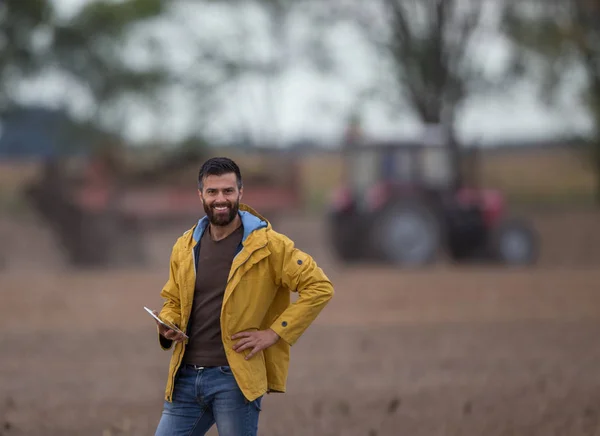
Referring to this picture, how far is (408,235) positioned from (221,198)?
689 inches

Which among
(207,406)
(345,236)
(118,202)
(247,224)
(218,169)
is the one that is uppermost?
(218,169)

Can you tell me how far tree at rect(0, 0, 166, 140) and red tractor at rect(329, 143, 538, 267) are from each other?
7.72 meters

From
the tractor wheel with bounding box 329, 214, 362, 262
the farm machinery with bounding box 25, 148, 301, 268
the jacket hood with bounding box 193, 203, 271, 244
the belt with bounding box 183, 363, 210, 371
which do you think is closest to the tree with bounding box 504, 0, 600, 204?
the farm machinery with bounding box 25, 148, 301, 268

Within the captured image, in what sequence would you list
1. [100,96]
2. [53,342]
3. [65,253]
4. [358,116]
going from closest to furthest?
[53,342], [65,253], [100,96], [358,116]

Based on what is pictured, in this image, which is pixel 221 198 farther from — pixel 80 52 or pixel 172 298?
pixel 80 52

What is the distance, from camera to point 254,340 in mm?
4773

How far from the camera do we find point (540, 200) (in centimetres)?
3694

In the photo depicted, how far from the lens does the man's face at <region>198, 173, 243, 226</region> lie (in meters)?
4.79

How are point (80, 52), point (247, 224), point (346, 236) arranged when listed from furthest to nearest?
1. point (80, 52)
2. point (346, 236)
3. point (247, 224)

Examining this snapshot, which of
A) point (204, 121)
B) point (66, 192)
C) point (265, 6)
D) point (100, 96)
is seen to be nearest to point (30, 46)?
point (100, 96)

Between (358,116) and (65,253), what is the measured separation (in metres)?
13.0

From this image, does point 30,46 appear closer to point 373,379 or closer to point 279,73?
point 279,73

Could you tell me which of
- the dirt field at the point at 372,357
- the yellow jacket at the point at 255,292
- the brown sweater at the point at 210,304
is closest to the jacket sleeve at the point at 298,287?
the yellow jacket at the point at 255,292

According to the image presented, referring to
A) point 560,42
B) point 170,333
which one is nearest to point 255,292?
point 170,333
